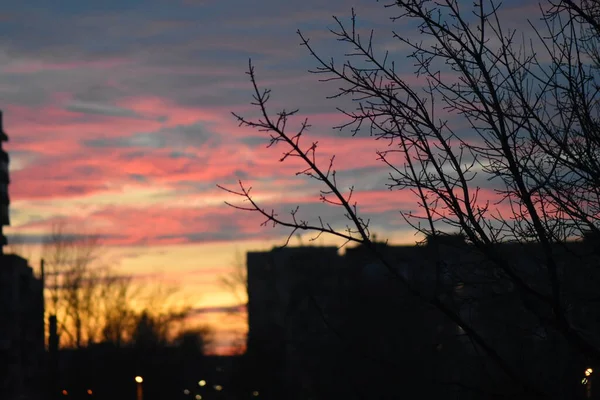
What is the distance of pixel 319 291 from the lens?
2008 inches

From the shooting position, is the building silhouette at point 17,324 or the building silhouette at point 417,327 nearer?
the building silhouette at point 417,327

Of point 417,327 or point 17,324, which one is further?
point 17,324

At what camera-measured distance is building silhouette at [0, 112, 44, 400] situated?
3383 inches

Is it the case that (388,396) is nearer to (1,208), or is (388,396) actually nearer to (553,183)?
(553,183)

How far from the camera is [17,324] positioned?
290 ft

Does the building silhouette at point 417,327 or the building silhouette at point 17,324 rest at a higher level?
the building silhouette at point 17,324

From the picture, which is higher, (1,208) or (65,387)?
(1,208)

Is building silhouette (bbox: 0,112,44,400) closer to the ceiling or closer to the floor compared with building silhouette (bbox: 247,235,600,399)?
closer to the ceiling

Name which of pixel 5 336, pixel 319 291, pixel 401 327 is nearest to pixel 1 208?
pixel 5 336

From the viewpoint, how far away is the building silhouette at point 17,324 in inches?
3383

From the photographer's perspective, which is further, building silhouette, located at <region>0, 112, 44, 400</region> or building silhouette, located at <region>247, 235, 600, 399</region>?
building silhouette, located at <region>0, 112, 44, 400</region>

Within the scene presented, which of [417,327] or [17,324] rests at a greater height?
[17,324]

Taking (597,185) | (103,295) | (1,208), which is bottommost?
(597,185)

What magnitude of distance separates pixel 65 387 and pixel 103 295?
47.8 ft
